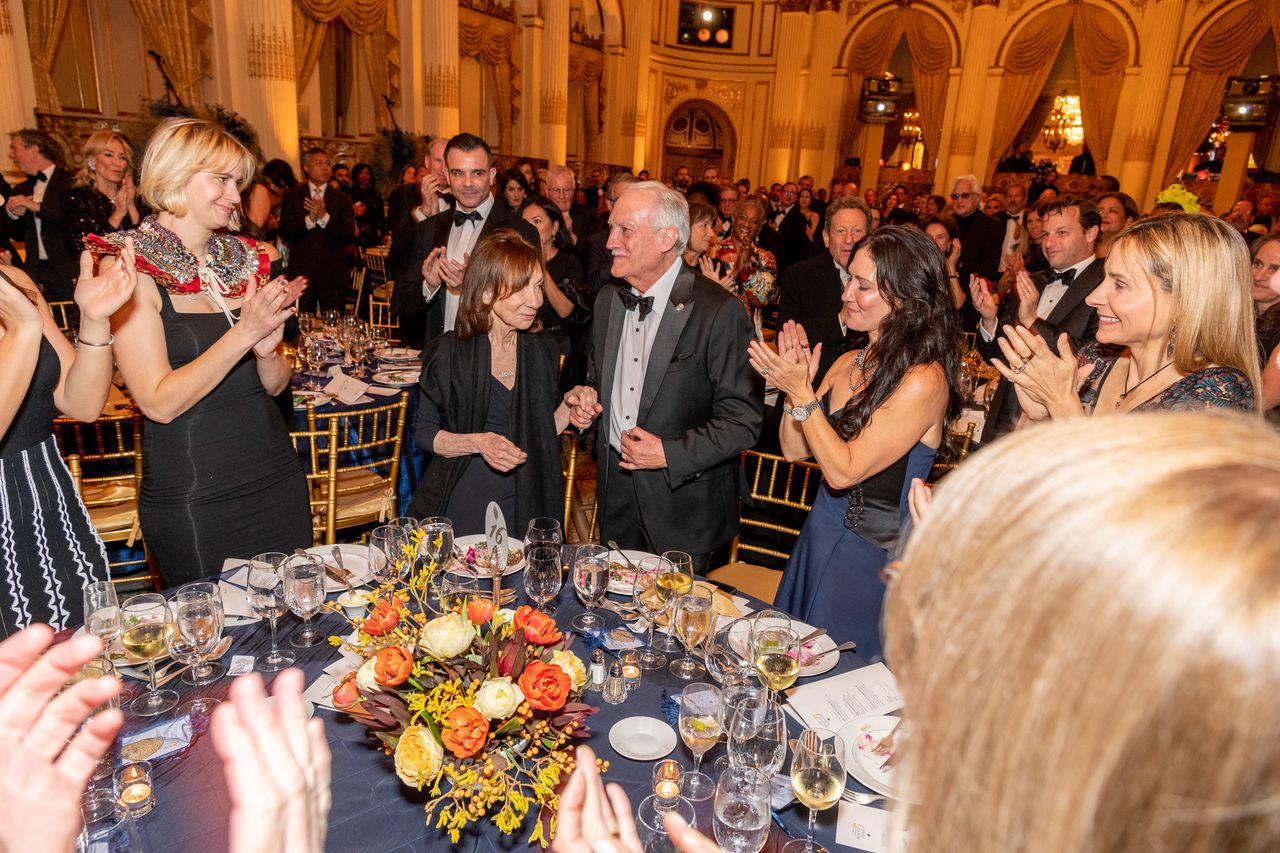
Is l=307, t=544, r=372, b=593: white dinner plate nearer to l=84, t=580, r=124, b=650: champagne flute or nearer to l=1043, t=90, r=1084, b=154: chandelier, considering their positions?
l=84, t=580, r=124, b=650: champagne flute

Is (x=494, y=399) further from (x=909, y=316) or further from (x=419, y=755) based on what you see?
(x=419, y=755)

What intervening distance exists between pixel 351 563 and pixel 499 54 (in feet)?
52.9

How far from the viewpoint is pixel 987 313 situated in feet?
14.6

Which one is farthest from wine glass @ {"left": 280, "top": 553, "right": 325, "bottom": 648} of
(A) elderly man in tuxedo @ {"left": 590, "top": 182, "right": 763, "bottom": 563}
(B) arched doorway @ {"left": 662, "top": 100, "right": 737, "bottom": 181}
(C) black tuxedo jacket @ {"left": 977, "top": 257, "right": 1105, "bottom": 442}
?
(B) arched doorway @ {"left": 662, "top": 100, "right": 737, "bottom": 181}

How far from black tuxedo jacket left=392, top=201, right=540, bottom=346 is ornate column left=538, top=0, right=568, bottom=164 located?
40.2 ft

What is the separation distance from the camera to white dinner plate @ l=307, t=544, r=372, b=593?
198cm

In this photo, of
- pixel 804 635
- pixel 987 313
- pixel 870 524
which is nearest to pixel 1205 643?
pixel 804 635

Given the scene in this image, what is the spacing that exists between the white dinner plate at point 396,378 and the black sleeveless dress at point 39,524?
2.07 m

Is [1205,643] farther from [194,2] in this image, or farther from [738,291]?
[194,2]

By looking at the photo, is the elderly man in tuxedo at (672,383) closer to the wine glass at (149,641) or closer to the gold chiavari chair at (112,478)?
the wine glass at (149,641)

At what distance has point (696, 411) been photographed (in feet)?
9.41

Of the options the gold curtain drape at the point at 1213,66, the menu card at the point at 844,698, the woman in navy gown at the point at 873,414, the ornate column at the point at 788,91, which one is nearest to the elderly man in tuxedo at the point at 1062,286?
the woman in navy gown at the point at 873,414

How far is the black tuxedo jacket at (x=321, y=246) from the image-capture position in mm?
6938

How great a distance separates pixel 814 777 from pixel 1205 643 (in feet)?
3.14
